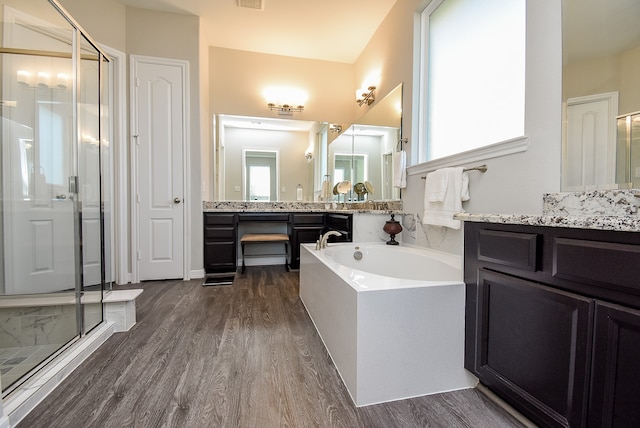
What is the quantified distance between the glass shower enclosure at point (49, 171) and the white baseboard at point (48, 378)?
0.57 ft

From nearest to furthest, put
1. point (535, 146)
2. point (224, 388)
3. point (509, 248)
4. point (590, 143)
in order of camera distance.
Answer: point (509, 248) → point (590, 143) → point (224, 388) → point (535, 146)

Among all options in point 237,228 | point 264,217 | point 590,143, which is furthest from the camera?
point 264,217

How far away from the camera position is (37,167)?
2125 mm

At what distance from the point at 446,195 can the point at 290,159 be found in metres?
2.50

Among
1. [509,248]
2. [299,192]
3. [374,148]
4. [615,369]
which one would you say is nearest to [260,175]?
[299,192]

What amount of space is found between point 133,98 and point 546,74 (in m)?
3.52

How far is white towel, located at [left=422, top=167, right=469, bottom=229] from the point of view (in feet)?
5.71

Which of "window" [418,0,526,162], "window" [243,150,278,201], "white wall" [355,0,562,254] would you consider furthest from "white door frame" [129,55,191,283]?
"white wall" [355,0,562,254]

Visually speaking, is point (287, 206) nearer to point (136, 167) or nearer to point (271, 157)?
point (271, 157)

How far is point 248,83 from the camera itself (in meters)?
3.63

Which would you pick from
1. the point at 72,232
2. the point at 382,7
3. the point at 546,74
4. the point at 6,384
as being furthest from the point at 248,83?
the point at 6,384

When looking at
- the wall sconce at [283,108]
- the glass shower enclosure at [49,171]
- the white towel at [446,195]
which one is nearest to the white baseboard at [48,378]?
the glass shower enclosure at [49,171]

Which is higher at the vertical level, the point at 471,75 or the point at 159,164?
the point at 471,75

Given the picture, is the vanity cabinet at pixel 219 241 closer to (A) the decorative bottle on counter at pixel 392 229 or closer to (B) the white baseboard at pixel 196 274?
(B) the white baseboard at pixel 196 274
